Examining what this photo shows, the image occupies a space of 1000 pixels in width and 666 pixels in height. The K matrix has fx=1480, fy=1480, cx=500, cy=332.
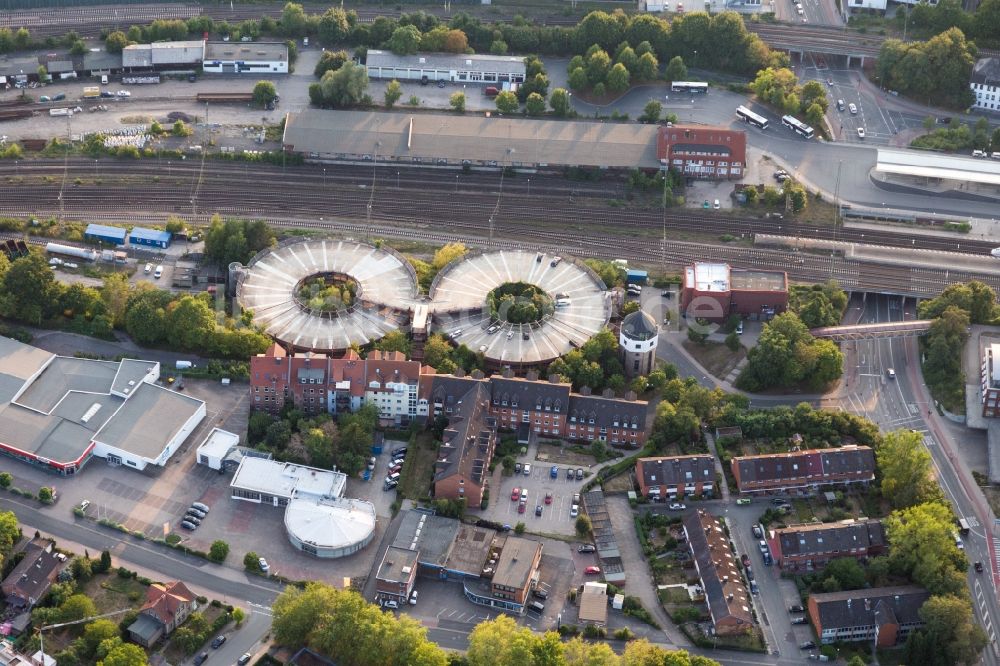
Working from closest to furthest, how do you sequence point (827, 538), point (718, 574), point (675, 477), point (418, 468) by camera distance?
point (718, 574), point (827, 538), point (675, 477), point (418, 468)

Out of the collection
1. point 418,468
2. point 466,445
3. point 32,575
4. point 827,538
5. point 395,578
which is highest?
point 466,445

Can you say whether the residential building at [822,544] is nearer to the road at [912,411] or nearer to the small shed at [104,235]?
the road at [912,411]

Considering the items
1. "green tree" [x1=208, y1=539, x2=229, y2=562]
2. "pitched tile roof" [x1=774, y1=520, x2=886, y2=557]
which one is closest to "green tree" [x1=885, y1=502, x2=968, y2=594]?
"pitched tile roof" [x1=774, y1=520, x2=886, y2=557]

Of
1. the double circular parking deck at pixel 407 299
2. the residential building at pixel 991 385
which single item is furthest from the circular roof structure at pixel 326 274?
the residential building at pixel 991 385

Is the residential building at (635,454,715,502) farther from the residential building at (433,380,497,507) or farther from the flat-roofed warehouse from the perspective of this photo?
the flat-roofed warehouse

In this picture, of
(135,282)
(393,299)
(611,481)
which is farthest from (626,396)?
(135,282)

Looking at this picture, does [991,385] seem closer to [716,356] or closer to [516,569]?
[716,356]

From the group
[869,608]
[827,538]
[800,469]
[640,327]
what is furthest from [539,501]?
[869,608]

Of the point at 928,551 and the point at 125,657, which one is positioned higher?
the point at 928,551
